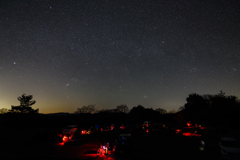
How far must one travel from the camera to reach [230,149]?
10703 millimetres

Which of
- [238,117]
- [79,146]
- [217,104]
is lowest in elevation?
[79,146]

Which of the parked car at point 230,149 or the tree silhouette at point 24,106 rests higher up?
the tree silhouette at point 24,106

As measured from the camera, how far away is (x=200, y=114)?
38312mm

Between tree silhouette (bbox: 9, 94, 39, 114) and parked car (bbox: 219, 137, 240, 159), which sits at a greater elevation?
tree silhouette (bbox: 9, 94, 39, 114)

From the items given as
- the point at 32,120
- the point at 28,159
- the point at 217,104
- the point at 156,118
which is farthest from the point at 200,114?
the point at 32,120

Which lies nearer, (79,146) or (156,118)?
(79,146)

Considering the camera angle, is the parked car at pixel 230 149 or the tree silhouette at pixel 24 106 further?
the tree silhouette at pixel 24 106

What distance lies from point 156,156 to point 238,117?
1111 inches

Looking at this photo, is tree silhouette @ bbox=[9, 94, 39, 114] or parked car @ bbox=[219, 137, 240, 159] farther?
tree silhouette @ bbox=[9, 94, 39, 114]

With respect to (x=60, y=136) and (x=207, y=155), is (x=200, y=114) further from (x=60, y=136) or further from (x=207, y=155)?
(x=60, y=136)

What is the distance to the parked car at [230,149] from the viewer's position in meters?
10.3

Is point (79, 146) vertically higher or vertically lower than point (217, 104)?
lower

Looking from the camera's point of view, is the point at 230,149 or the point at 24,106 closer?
the point at 230,149

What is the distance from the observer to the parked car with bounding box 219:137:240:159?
10337mm
